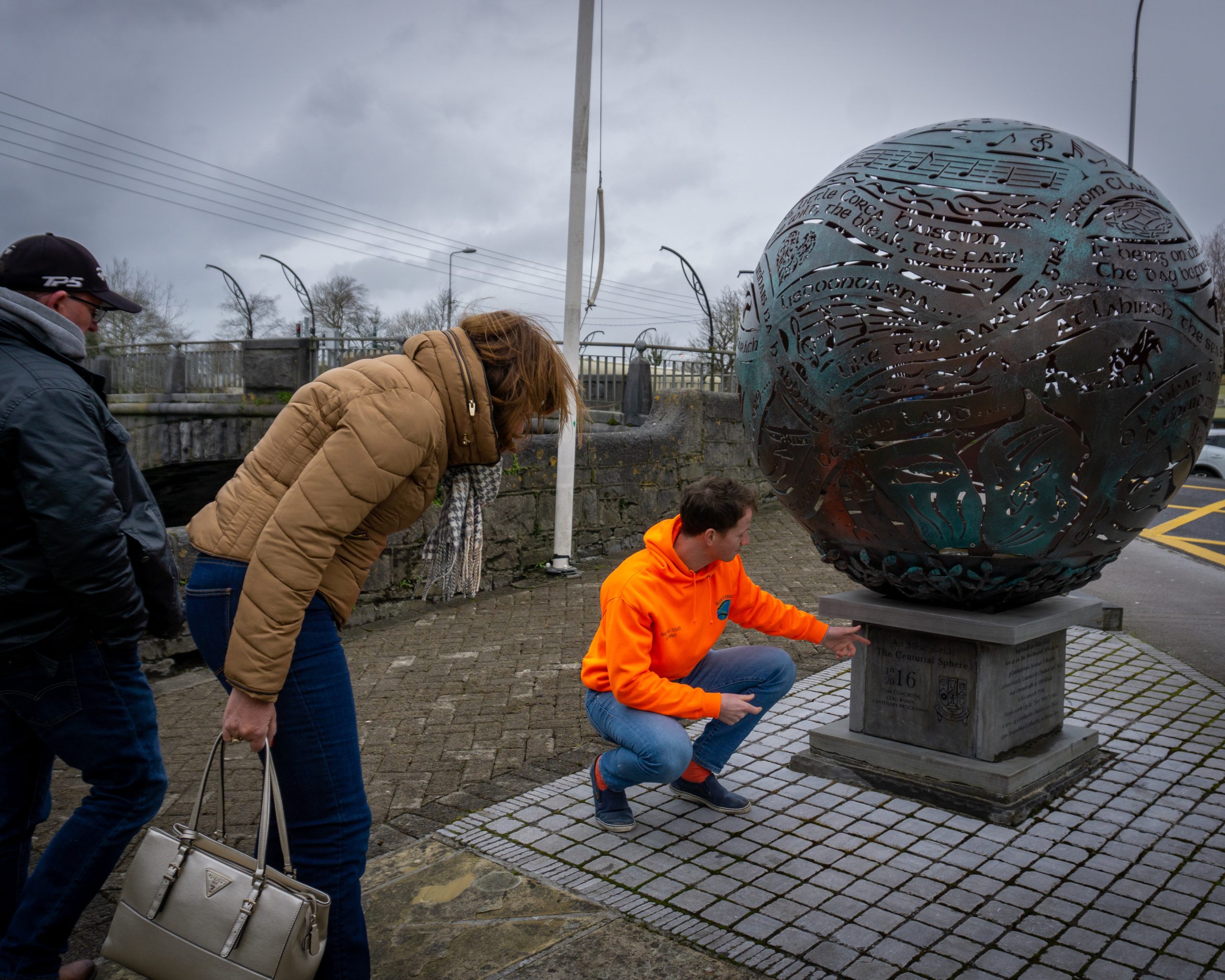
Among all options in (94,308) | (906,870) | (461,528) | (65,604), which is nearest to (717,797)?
(906,870)

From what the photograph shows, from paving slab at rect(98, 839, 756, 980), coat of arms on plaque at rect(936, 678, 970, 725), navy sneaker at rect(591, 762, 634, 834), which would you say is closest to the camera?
paving slab at rect(98, 839, 756, 980)

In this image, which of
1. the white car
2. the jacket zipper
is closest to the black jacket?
the jacket zipper

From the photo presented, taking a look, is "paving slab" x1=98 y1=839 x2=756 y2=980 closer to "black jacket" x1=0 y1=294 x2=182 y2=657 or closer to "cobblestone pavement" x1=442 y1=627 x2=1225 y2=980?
"cobblestone pavement" x1=442 y1=627 x2=1225 y2=980

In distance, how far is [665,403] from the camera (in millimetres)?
12414

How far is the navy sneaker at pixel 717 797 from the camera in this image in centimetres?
390

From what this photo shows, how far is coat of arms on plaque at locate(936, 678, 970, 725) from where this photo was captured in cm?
400

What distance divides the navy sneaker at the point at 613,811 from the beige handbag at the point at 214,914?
5.56ft

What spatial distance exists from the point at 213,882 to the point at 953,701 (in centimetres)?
295

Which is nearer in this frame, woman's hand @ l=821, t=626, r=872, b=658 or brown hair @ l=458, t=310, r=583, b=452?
brown hair @ l=458, t=310, r=583, b=452

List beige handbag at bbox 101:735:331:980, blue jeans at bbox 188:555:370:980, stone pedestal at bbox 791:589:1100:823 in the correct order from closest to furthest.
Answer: beige handbag at bbox 101:735:331:980
blue jeans at bbox 188:555:370:980
stone pedestal at bbox 791:589:1100:823

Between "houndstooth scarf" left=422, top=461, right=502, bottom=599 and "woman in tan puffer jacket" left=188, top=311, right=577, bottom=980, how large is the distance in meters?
0.12

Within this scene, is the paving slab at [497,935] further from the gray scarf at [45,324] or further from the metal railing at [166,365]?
the metal railing at [166,365]

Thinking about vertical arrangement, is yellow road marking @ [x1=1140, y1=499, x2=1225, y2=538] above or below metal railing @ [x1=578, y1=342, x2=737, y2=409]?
below

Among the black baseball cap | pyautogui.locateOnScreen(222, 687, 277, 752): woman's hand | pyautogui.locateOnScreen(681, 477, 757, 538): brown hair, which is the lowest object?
pyautogui.locateOnScreen(222, 687, 277, 752): woman's hand
